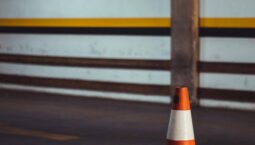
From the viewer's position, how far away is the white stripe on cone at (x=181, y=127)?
19.9 ft

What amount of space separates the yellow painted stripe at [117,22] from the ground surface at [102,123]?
128cm

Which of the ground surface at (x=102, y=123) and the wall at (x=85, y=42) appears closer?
the ground surface at (x=102, y=123)

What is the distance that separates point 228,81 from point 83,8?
121 inches

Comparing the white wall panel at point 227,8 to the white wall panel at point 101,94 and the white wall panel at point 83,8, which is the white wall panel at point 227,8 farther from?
the white wall panel at point 101,94

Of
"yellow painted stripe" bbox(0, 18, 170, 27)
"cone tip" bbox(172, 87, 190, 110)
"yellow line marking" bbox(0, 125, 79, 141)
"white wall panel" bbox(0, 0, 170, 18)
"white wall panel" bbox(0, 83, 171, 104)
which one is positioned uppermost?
"white wall panel" bbox(0, 0, 170, 18)

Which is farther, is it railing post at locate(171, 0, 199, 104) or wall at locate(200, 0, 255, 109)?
railing post at locate(171, 0, 199, 104)

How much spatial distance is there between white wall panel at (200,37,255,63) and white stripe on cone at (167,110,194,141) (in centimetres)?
530

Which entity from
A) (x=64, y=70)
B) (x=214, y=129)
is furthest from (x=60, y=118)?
(x=64, y=70)

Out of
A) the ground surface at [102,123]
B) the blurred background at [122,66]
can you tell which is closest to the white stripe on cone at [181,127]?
the ground surface at [102,123]

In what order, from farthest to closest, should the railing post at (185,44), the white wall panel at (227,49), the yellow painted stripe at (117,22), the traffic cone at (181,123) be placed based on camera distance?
the railing post at (185,44) → the yellow painted stripe at (117,22) → the white wall panel at (227,49) → the traffic cone at (181,123)

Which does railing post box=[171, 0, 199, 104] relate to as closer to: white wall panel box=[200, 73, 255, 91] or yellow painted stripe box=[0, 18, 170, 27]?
white wall panel box=[200, 73, 255, 91]

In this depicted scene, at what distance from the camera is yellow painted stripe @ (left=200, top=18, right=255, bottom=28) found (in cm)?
1114

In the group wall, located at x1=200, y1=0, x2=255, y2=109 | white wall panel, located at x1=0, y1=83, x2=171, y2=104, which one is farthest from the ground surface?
wall, located at x1=200, y1=0, x2=255, y2=109

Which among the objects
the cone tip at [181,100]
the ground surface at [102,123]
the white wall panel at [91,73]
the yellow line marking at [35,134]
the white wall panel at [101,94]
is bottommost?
the white wall panel at [101,94]
